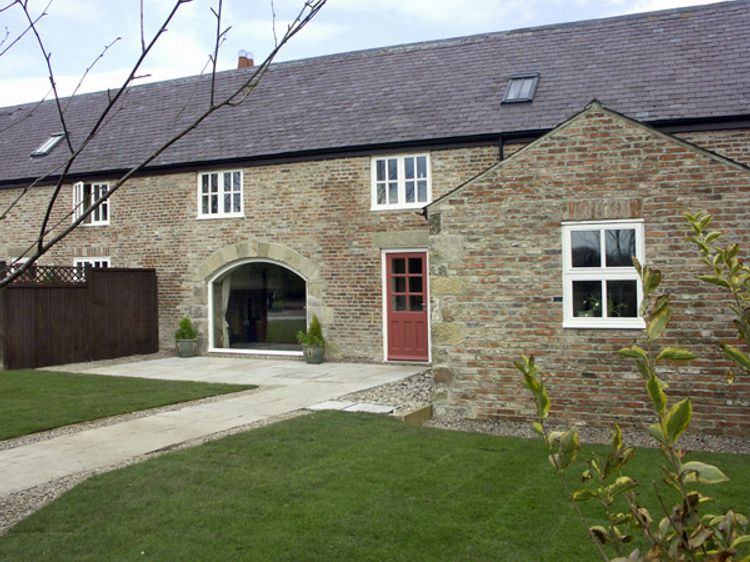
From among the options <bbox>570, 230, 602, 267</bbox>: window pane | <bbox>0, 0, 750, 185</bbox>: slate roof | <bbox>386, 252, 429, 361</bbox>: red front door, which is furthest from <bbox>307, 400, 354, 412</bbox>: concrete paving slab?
<bbox>0, 0, 750, 185</bbox>: slate roof

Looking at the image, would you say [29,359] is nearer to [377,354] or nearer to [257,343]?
[257,343]

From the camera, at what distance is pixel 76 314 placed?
15484 millimetres

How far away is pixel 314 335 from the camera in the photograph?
50.3ft

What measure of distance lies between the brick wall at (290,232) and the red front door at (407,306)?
Result: 0.89 feet

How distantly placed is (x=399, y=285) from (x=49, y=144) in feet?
39.3

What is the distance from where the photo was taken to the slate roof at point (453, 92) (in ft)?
45.2

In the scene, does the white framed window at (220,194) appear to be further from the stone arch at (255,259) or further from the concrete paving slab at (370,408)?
the concrete paving slab at (370,408)

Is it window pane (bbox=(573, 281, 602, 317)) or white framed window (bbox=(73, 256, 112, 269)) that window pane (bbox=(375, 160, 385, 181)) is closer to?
window pane (bbox=(573, 281, 602, 317))

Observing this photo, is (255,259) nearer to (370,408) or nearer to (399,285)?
(399,285)

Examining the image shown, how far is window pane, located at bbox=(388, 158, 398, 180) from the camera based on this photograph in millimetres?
15023

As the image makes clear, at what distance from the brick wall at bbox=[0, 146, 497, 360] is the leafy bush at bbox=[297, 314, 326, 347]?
0.23m

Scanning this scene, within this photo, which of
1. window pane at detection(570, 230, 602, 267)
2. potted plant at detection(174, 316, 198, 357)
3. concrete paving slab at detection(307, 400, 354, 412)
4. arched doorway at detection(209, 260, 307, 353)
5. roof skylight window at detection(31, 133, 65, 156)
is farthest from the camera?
roof skylight window at detection(31, 133, 65, 156)

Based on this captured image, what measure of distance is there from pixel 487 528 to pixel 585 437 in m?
3.37

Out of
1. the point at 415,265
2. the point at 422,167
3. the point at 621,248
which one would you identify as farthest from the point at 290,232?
the point at 621,248
